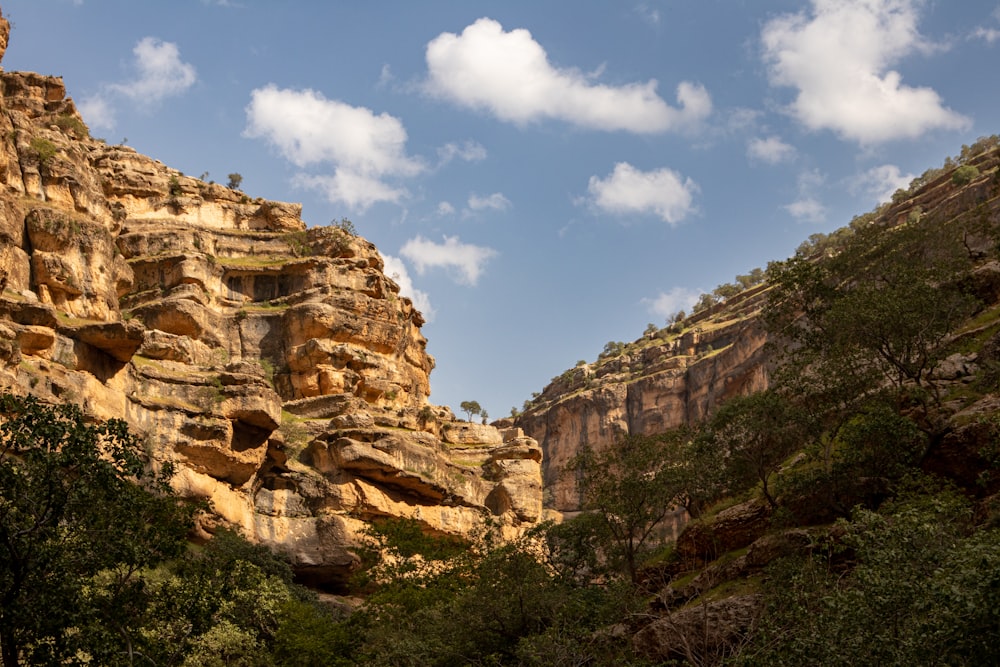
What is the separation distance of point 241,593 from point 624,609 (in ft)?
44.1

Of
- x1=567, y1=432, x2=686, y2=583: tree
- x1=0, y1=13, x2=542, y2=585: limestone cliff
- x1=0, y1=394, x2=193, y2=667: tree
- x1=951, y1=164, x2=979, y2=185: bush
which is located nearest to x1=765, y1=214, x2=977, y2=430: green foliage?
x1=567, y1=432, x2=686, y2=583: tree

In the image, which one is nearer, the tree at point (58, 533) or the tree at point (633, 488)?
the tree at point (58, 533)

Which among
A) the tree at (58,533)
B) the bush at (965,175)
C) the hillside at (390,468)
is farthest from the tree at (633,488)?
the bush at (965,175)

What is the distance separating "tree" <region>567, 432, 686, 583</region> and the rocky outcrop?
55.3 m

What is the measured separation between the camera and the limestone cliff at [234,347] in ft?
163

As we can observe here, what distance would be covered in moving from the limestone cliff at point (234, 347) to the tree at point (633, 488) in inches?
809

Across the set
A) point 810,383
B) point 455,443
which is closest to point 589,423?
point 455,443

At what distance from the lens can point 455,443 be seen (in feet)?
245

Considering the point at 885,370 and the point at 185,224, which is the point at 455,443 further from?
the point at 885,370

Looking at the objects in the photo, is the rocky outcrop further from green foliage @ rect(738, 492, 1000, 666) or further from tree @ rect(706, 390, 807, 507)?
green foliage @ rect(738, 492, 1000, 666)

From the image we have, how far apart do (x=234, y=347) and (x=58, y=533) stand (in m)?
52.2

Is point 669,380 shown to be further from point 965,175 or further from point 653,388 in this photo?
point 965,175

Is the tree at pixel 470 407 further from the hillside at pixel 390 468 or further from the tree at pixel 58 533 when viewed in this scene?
the tree at pixel 58 533

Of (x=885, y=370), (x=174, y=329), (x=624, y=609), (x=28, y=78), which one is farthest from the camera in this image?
(x=28, y=78)
